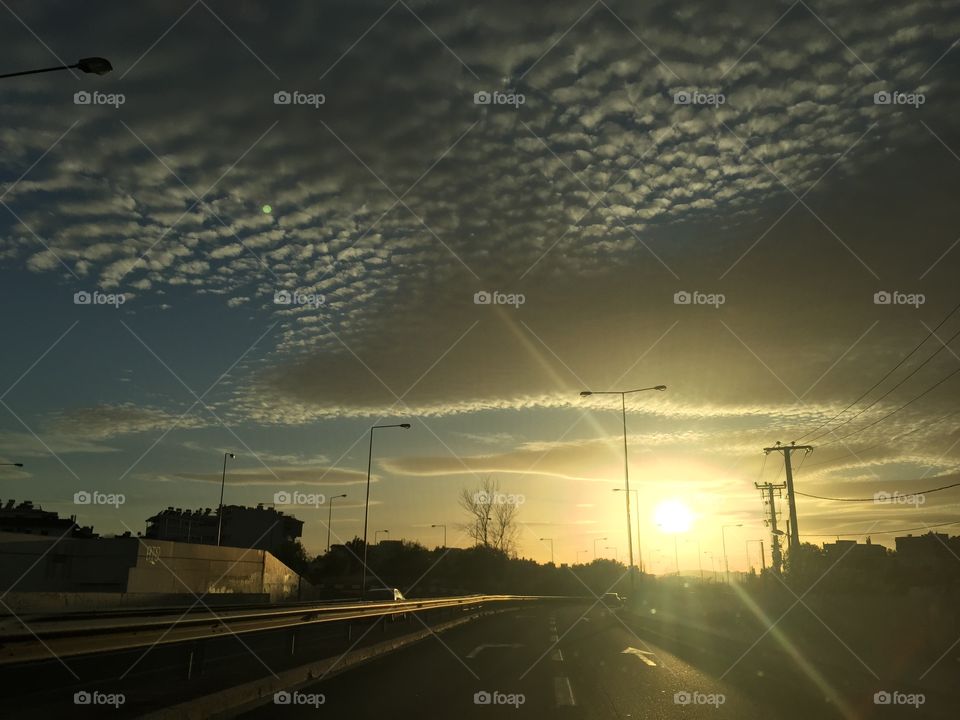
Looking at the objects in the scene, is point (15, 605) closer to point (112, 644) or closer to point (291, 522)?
point (112, 644)

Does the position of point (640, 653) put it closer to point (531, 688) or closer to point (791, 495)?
point (531, 688)

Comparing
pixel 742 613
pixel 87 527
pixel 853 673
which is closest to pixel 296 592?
pixel 742 613

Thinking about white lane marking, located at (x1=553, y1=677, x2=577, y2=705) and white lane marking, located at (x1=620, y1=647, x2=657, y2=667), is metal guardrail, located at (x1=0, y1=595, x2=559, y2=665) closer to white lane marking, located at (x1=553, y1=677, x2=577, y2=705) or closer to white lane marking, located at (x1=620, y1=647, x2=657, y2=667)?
white lane marking, located at (x1=553, y1=677, x2=577, y2=705)

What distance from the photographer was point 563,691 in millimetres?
11242

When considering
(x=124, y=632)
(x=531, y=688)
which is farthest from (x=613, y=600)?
(x=124, y=632)

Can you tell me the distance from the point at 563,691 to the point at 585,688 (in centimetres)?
55

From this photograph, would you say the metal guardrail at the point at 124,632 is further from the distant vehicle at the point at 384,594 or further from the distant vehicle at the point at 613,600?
the distant vehicle at the point at 613,600

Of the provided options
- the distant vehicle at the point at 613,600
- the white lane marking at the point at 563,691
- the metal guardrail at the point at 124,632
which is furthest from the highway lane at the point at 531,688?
the distant vehicle at the point at 613,600

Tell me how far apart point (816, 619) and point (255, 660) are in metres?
20.7

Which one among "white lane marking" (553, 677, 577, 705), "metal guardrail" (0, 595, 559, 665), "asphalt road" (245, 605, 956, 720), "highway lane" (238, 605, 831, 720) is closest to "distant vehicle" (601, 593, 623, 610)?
"asphalt road" (245, 605, 956, 720)

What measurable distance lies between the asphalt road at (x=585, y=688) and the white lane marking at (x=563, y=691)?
0.05 ft

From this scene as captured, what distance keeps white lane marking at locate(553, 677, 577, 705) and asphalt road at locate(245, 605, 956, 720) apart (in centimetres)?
2

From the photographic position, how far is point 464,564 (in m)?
103

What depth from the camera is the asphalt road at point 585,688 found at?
9.45m
